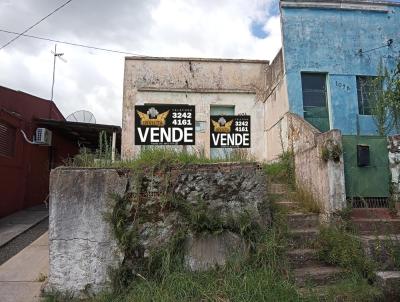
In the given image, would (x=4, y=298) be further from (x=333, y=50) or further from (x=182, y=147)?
(x=333, y=50)

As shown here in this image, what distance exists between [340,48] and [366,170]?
20.6ft

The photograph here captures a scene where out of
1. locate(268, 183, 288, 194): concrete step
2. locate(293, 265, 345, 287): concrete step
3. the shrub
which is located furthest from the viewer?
locate(268, 183, 288, 194): concrete step

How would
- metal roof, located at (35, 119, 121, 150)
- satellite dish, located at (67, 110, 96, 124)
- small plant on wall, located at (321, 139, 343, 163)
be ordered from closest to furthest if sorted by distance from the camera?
small plant on wall, located at (321, 139, 343, 163) → metal roof, located at (35, 119, 121, 150) → satellite dish, located at (67, 110, 96, 124)

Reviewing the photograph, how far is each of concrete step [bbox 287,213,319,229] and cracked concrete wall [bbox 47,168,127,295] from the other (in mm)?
2732

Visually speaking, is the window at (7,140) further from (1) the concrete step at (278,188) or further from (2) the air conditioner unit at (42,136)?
(1) the concrete step at (278,188)

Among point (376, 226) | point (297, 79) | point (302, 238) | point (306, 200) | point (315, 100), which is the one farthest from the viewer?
point (315, 100)

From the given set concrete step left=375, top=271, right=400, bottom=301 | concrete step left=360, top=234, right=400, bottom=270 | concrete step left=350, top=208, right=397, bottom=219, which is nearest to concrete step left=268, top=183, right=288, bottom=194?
concrete step left=350, top=208, right=397, bottom=219

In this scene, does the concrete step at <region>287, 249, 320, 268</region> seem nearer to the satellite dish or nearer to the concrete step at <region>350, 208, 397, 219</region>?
the concrete step at <region>350, 208, 397, 219</region>

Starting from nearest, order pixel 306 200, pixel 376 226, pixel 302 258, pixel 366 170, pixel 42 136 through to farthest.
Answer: pixel 302 258
pixel 376 226
pixel 366 170
pixel 306 200
pixel 42 136

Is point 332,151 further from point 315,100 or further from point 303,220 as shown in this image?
point 315,100

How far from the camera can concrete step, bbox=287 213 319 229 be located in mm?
5660

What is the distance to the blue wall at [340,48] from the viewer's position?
10.9 metres

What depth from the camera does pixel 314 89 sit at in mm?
11031

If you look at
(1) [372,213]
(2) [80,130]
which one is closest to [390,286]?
(1) [372,213]
